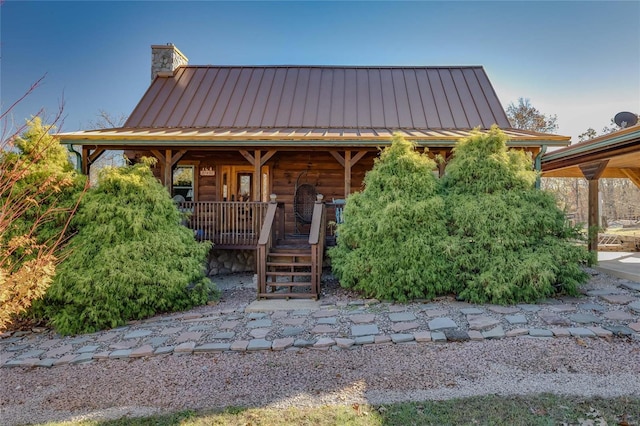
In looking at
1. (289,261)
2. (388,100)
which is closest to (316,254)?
(289,261)

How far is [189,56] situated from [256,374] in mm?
13192

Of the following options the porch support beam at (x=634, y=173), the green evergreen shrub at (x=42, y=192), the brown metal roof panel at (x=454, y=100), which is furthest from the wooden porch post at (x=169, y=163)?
the porch support beam at (x=634, y=173)

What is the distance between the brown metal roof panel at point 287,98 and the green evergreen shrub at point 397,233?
4.95 m

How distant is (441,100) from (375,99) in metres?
2.03

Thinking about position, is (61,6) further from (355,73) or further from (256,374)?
(256,374)

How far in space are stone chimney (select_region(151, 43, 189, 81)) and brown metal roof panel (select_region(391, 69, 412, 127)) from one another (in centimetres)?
750

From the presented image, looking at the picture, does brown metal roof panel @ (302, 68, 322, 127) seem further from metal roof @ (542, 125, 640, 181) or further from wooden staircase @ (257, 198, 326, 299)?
metal roof @ (542, 125, 640, 181)

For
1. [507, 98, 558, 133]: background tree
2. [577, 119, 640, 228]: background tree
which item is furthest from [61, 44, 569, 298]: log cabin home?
[577, 119, 640, 228]: background tree

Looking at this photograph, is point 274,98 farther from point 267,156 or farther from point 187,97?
point 267,156

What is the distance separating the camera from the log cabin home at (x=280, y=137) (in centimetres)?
772

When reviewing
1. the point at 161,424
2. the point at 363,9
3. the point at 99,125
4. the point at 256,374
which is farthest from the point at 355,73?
the point at 99,125

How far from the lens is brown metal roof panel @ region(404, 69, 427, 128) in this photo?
10234 mm

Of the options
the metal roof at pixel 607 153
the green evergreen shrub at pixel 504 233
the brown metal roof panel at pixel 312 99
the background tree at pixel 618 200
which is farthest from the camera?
the background tree at pixel 618 200

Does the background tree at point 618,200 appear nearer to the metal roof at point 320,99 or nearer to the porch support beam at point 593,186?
the metal roof at point 320,99
